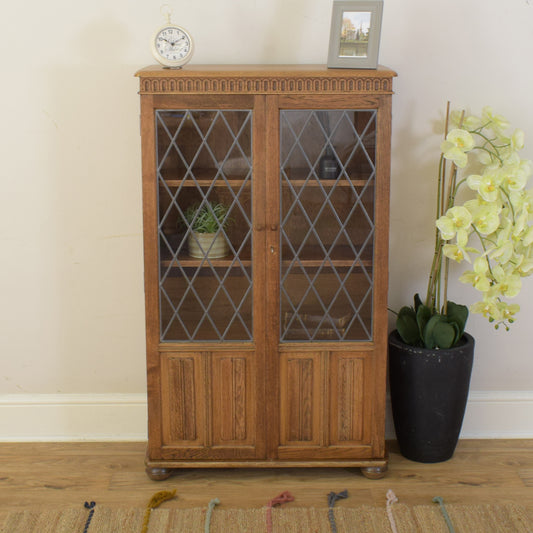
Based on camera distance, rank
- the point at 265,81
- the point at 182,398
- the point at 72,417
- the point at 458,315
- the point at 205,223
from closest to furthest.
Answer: the point at 265,81 → the point at 205,223 → the point at 182,398 → the point at 458,315 → the point at 72,417

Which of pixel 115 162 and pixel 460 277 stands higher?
pixel 115 162

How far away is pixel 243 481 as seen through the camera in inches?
102

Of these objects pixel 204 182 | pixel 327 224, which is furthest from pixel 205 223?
pixel 327 224

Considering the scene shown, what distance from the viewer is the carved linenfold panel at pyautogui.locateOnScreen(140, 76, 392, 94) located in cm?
232

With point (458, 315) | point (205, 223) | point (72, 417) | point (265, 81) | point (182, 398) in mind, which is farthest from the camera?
point (72, 417)

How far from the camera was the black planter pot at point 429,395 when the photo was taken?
259cm

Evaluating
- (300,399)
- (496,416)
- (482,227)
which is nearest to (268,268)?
(300,399)

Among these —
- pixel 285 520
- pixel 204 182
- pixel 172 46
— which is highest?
pixel 172 46

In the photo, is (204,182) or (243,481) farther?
(243,481)

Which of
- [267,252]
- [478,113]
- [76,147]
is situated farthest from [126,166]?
[478,113]

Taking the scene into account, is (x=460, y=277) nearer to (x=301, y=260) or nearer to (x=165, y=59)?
(x=301, y=260)

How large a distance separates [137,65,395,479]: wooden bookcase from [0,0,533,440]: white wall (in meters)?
0.34

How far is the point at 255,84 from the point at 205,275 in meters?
0.68

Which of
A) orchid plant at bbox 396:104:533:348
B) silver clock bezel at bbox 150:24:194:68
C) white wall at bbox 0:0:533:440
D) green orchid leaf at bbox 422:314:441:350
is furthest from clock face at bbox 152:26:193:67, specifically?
green orchid leaf at bbox 422:314:441:350
